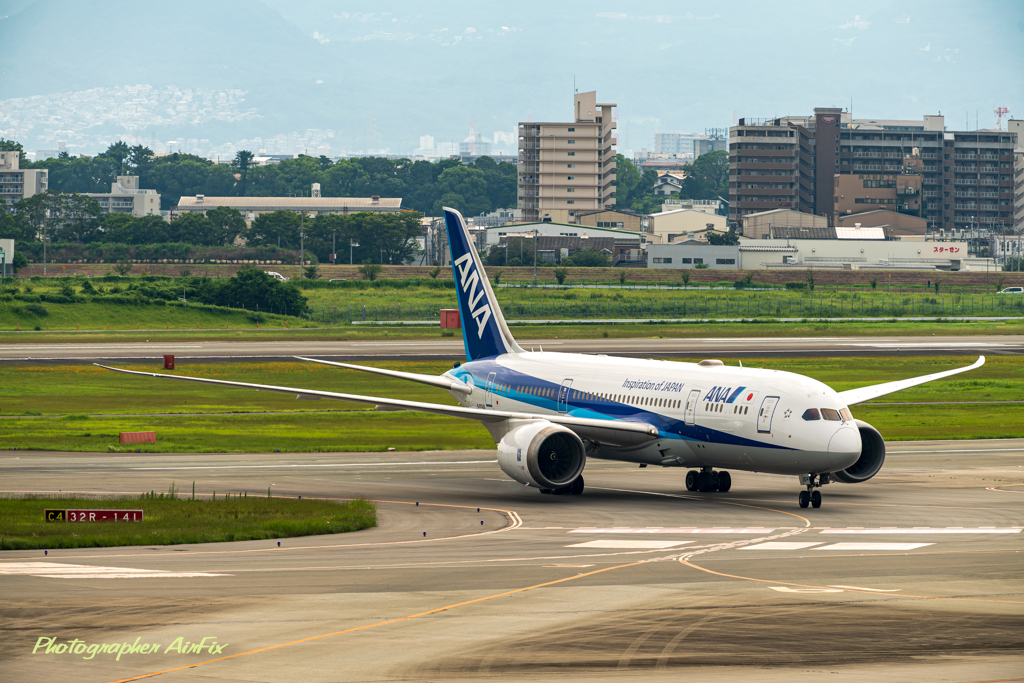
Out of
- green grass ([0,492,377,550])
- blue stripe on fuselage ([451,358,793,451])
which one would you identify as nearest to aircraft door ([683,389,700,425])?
blue stripe on fuselage ([451,358,793,451])

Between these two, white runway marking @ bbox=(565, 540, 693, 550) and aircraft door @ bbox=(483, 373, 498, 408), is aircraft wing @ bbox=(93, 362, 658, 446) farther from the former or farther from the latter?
white runway marking @ bbox=(565, 540, 693, 550)

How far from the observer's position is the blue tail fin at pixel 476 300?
51.1 metres

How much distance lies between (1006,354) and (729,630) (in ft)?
306

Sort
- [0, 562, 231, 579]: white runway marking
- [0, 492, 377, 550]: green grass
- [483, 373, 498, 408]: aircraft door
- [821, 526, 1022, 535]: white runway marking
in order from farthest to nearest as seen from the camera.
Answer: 1. [483, 373, 498, 408]: aircraft door
2. [821, 526, 1022, 535]: white runway marking
3. [0, 492, 377, 550]: green grass
4. [0, 562, 231, 579]: white runway marking

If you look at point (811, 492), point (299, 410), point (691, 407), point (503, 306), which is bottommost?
point (299, 410)

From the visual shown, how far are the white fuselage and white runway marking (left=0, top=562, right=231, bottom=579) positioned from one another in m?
18.9

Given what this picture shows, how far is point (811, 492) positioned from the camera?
39.1 metres

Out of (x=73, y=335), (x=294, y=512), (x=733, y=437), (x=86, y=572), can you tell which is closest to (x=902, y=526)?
(x=733, y=437)

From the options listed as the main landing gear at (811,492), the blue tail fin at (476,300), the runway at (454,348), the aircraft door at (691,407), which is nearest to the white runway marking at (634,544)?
the main landing gear at (811,492)

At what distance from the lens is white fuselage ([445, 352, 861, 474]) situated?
37719 mm

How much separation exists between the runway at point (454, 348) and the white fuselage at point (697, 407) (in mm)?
52210

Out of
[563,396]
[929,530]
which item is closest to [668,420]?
[563,396]

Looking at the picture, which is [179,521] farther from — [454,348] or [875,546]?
[454,348]

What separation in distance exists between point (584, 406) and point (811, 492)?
9774 millimetres
